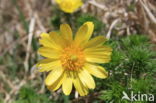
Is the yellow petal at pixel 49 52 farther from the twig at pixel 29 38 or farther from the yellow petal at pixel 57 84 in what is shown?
the twig at pixel 29 38

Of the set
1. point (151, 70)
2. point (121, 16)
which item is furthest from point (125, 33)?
point (151, 70)

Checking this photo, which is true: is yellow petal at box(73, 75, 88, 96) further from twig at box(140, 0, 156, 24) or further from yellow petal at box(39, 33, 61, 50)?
twig at box(140, 0, 156, 24)

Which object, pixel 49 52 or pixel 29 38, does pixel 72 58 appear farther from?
pixel 29 38

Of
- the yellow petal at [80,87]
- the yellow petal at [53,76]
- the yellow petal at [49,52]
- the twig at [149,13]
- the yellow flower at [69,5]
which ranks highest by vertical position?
the yellow flower at [69,5]

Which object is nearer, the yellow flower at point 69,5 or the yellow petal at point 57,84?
the yellow petal at point 57,84

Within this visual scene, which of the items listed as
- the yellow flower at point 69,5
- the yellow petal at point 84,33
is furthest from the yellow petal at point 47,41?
the yellow flower at point 69,5

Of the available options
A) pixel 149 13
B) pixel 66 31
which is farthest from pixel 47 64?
pixel 149 13

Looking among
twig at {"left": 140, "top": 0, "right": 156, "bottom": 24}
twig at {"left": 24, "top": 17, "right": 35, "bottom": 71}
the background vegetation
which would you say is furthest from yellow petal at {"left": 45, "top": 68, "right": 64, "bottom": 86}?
twig at {"left": 24, "top": 17, "right": 35, "bottom": 71}
